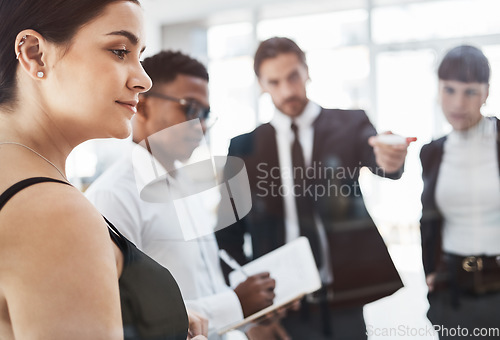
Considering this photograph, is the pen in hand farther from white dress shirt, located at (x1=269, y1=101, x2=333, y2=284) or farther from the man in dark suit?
white dress shirt, located at (x1=269, y1=101, x2=333, y2=284)

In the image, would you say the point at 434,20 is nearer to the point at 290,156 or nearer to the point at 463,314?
the point at 290,156

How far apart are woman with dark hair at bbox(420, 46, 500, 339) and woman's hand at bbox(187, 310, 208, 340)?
1.81ft

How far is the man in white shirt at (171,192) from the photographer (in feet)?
3.01

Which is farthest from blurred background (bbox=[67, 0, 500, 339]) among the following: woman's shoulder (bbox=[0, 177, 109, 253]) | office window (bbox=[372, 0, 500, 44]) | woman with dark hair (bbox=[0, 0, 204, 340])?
woman's shoulder (bbox=[0, 177, 109, 253])

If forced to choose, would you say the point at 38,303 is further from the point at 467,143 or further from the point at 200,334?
the point at 467,143

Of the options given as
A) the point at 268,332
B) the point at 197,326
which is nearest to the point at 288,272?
the point at 268,332

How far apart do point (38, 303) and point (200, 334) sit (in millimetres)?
462

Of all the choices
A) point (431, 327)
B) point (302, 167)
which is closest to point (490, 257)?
point (431, 327)

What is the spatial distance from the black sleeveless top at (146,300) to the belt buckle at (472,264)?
72cm

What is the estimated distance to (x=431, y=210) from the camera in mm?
1077

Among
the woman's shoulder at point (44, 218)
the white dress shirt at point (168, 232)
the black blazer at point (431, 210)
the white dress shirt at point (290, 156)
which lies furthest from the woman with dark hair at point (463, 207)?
the woman's shoulder at point (44, 218)

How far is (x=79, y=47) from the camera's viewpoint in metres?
0.61

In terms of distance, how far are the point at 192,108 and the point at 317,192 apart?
0.38 m

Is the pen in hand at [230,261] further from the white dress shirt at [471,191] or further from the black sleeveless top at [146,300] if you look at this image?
the white dress shirt at [471,191]
